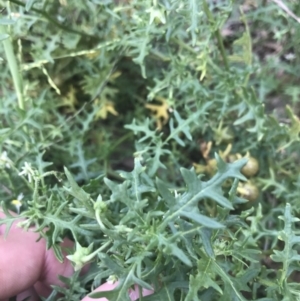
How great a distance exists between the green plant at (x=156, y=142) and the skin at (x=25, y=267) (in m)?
0.06

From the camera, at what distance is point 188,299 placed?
2.31 ft

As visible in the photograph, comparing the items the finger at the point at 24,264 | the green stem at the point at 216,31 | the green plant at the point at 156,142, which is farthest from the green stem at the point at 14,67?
the green stem at the point at 216,31

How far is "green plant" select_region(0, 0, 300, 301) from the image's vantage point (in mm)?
754

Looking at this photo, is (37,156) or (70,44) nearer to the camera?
(37,156)

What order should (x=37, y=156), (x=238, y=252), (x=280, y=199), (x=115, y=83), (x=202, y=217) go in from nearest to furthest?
(x=202, y=217)
(x=238, y=252)
(x=37, y=156)
(x=280, y=199)
(x=115, y=83)

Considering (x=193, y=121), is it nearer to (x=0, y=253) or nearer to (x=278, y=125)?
(x=278, y=125)

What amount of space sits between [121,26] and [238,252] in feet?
2.10

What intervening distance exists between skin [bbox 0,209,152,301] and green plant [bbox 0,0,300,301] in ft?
0.20

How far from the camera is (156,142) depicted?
1.11 meters

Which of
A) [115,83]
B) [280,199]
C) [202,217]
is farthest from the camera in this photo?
[115,83]

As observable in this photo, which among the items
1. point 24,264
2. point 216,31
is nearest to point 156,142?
point 216,31

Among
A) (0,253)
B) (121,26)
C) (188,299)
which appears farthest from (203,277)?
(121,26)

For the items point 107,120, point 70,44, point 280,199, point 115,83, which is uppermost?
point 70,44

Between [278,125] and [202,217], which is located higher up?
[202,217]
